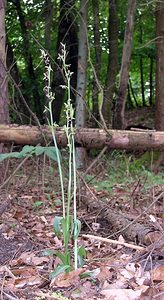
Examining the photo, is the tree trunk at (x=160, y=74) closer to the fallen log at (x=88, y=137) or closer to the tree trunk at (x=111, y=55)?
the tree trunk at (x=111, y=55)

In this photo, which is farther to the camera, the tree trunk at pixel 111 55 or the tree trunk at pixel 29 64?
the tree trunk at pixel 29 64

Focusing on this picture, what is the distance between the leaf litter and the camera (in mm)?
2584

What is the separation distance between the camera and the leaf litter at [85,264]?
8.48 ft

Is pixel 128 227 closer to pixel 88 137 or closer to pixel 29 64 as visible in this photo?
pixel 88 137

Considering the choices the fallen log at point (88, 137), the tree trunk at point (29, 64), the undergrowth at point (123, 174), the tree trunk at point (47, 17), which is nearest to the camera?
the fallen log at point (88, 137)

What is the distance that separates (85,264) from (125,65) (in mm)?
6704

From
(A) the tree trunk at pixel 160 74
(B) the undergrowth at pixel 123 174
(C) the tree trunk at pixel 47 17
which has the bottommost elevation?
(B) the undergrowth at pixel 123 174

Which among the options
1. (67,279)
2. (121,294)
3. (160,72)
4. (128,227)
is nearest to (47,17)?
(160,72)

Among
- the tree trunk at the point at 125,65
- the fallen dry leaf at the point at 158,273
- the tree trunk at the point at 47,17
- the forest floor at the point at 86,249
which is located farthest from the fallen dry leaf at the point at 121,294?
the tree trunk at the point at 47,17

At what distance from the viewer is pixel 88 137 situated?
16.4 ft

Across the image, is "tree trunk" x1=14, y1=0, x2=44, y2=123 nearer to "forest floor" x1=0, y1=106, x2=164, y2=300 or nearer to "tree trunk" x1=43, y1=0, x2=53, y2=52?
"tree trunk" x1=43, y1=0, x2=53, y2=52

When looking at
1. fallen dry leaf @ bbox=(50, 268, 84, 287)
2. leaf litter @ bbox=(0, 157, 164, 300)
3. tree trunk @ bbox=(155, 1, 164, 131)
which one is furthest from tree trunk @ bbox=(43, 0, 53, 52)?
fallen dry leaf @ bbox=(50, 268, 84, 287)

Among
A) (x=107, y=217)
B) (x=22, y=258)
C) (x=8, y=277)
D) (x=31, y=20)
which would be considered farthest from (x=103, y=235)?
(x=31, y=20)

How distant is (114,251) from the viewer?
131 inches
